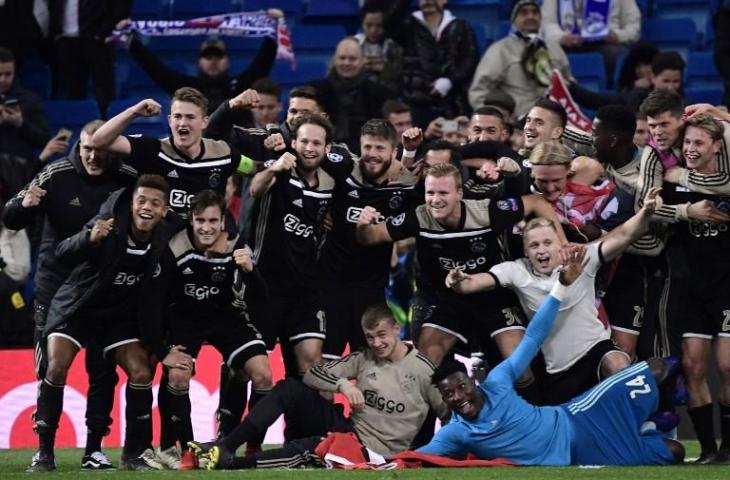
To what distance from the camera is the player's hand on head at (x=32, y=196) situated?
33.7ft

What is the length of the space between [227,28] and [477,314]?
6.32 m

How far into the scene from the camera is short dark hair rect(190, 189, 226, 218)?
33.2 ft

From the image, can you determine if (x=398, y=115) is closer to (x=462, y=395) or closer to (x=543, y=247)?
(x=543, y=247)

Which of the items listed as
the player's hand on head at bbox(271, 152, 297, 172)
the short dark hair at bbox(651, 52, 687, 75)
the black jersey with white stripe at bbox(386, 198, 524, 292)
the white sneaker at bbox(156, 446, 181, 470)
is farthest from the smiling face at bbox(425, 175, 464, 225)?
the short dark hair at bbox(651, 52, 687, 75)

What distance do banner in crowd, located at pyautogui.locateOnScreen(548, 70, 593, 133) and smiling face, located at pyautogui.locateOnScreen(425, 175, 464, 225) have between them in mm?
3219

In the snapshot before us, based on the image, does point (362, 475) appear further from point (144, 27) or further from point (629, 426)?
point (144, 27)

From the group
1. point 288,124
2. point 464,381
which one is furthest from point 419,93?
point 464,381

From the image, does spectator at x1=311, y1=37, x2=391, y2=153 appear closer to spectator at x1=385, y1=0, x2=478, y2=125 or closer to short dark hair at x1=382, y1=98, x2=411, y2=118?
spectator at x1=385, y1=0, x2=478, y2=125

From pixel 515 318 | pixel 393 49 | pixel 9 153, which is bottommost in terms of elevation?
pixel 515 318

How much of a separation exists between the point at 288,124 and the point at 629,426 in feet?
10.4

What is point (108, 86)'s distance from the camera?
16234 mm

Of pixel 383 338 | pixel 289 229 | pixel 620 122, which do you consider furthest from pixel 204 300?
pixel 620 122

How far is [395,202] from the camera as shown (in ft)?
36.3

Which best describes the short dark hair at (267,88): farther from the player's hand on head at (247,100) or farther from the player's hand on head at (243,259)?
the player's hand on head at (243,259)
